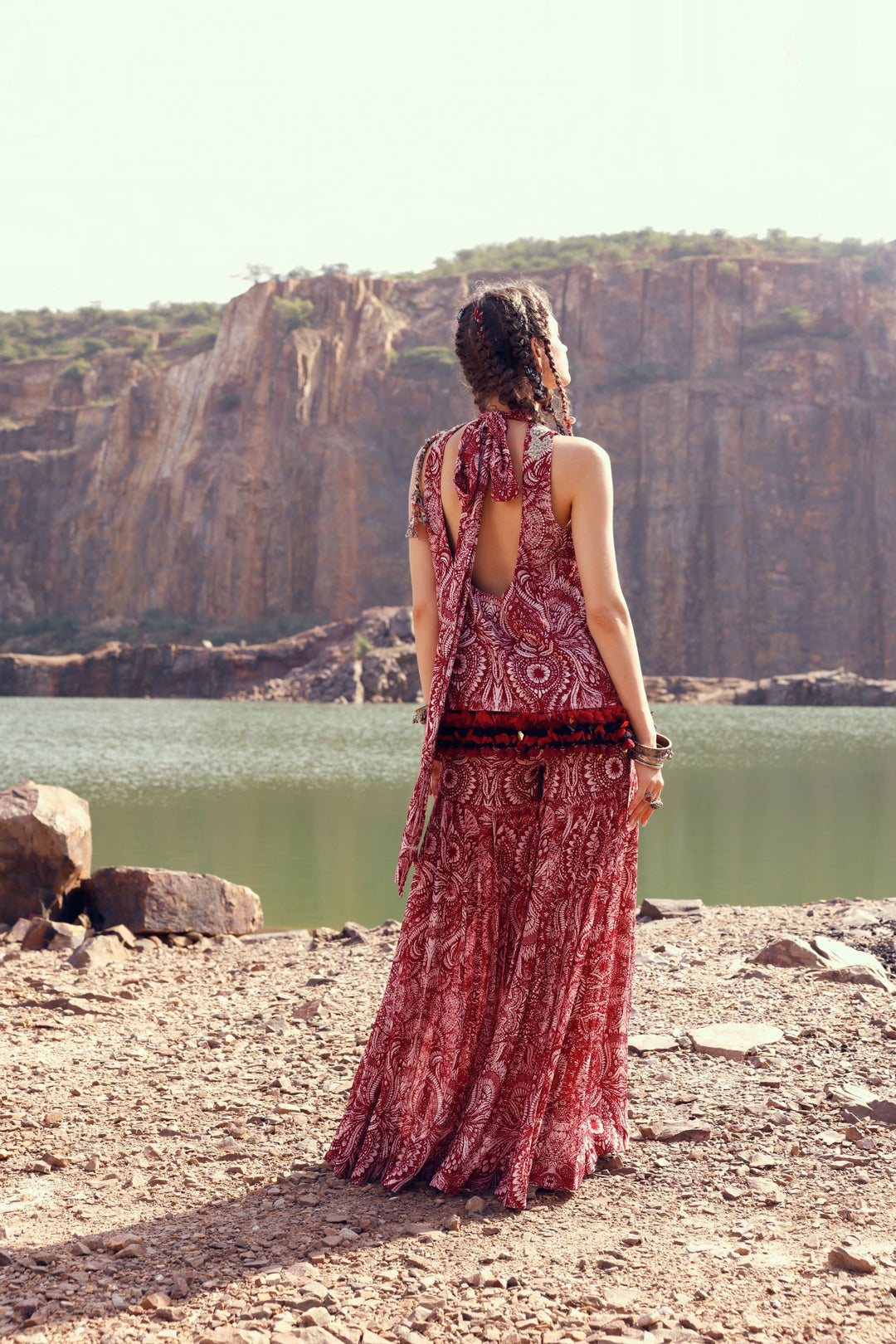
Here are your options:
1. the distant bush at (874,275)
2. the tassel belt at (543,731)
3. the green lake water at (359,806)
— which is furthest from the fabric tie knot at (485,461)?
the distant bush at (874,275)

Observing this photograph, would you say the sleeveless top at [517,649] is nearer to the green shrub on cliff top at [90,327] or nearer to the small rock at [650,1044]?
the small rock at [650,1044]

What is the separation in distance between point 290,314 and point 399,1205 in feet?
201

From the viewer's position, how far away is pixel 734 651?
190 feet

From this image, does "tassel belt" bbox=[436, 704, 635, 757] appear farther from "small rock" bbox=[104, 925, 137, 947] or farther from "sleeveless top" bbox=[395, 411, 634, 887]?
"small rock" bbox=[104, 925, 137, 947]

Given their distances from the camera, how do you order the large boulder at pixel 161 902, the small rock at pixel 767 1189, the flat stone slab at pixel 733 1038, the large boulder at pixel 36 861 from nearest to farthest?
the small rock at pixel 767 1189
the flat stone slab at pixel 733 1038
the large boulder at pixel 161 902
the large boulder at pixel 36 861

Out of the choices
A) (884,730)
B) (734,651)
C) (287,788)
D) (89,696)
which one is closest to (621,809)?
(287,788)

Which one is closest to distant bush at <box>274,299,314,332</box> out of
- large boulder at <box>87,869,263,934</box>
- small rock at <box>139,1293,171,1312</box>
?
large boulder at <box>87,869,263,934</box>

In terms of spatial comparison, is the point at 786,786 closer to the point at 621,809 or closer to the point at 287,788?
the point at 287,788

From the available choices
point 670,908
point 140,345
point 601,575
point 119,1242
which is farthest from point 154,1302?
point 140,345

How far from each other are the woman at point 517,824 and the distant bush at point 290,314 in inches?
2372

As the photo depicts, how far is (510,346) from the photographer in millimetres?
3137

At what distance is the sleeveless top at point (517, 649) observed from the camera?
308 centimetres

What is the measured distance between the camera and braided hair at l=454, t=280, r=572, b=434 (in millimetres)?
3119

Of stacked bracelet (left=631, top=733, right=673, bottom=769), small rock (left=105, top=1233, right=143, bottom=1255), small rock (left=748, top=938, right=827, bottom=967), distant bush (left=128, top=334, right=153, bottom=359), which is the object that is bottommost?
small rock (left=748, top=938, right=827, bottom=967)
